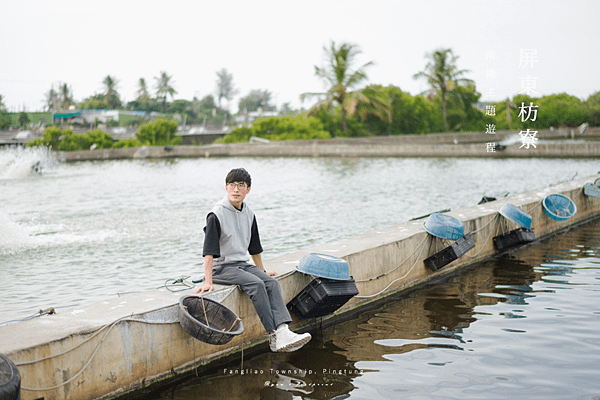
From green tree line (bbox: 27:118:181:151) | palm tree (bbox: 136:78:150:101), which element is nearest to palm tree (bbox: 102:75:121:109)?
palm tree (bbox: 136:78:150:101)

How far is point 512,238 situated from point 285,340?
679 cm

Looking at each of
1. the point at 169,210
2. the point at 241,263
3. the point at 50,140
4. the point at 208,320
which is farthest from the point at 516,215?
the point at 50,140

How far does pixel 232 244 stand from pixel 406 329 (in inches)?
97.1

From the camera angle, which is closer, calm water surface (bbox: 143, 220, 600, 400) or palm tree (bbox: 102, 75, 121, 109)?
calm water surface (bbox: 143, 220, 600, 400)

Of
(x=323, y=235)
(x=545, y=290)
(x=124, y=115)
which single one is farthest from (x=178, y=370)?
(x=124, y=115)

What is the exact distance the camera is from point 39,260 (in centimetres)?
1086

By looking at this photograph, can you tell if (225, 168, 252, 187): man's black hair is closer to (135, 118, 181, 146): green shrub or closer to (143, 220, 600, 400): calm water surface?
(143, 220, 600, 400): calm water surface

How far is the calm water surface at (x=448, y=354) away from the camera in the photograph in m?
5.06

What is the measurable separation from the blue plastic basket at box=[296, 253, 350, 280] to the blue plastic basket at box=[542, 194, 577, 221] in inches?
303

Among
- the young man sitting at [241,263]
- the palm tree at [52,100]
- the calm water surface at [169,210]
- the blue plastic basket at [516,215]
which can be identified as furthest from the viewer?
the palm tree at [52,100]

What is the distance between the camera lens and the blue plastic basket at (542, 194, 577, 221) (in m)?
12.4

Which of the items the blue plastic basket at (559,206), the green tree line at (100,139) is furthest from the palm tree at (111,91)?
the blue plastic basket at (559,206)

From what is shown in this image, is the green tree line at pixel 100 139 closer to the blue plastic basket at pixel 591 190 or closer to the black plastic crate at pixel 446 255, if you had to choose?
the blue plastic basket at pixel 591 190

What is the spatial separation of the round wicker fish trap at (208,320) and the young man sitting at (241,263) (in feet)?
0.55
